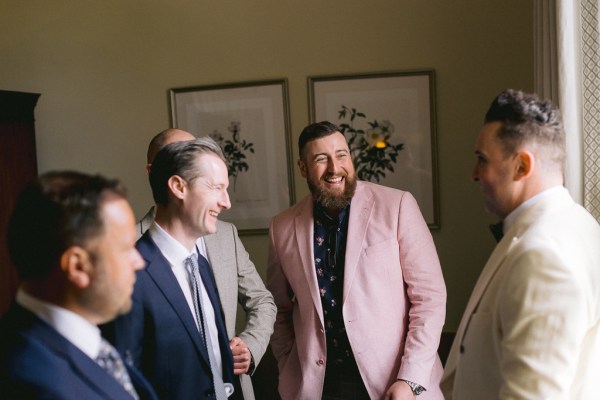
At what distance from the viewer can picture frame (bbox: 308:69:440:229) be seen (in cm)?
359

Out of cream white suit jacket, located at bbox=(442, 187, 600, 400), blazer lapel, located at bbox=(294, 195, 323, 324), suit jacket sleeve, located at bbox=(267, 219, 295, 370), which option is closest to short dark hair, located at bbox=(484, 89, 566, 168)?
Result: cream white suit jacket, located at bbox=(442, 187, 600, 400)

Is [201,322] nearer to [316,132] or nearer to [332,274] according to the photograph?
[332,274]

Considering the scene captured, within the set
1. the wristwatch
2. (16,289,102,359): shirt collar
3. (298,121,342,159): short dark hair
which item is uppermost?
(298,121,342,159): short dark hair

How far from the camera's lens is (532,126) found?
1.34 meters

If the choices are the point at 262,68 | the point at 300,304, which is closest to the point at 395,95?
the point at 262,68

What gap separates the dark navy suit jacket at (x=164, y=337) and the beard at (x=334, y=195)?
86cm

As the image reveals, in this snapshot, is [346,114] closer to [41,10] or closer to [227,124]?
[227,124]

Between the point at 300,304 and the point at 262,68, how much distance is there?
1977mm

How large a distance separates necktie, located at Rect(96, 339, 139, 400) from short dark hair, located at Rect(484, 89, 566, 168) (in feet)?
3.27

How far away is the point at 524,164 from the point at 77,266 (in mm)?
1009

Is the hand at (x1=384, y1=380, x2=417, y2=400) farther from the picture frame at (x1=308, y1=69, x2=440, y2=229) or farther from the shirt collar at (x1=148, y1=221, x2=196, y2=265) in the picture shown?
the picture frame at (x1=308, y1=69, x2=440, y2=229)

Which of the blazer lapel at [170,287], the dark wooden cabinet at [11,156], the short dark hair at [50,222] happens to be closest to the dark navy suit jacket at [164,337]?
the blazer lapel at [170,287]

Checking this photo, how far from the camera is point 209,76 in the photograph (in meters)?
3.83

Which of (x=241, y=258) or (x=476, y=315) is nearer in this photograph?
(x=476, y=315)
